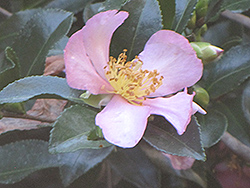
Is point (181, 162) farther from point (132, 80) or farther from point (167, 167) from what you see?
point (132, 80)

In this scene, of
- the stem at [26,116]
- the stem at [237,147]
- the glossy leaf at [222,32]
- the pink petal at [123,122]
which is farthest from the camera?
the glossy leaf at [222,32]

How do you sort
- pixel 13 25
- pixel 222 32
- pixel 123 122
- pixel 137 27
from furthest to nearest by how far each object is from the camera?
pixel 222 32
pixel 13 25
pixel 137 27
pixel 123 122

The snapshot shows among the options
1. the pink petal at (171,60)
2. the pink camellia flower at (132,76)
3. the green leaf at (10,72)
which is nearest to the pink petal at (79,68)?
the pink camellia flower at (132,76)

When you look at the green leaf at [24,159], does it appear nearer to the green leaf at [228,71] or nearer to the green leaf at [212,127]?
the green leaf at [212,127]

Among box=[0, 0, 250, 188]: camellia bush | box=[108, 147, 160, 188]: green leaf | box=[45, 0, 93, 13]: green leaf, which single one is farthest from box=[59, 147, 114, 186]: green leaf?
box=[45, 0, 93, 13]: green leaf

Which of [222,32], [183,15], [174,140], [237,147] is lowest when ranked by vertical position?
[237,147]

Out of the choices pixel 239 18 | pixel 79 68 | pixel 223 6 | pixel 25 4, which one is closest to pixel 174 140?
pixel 79 68
